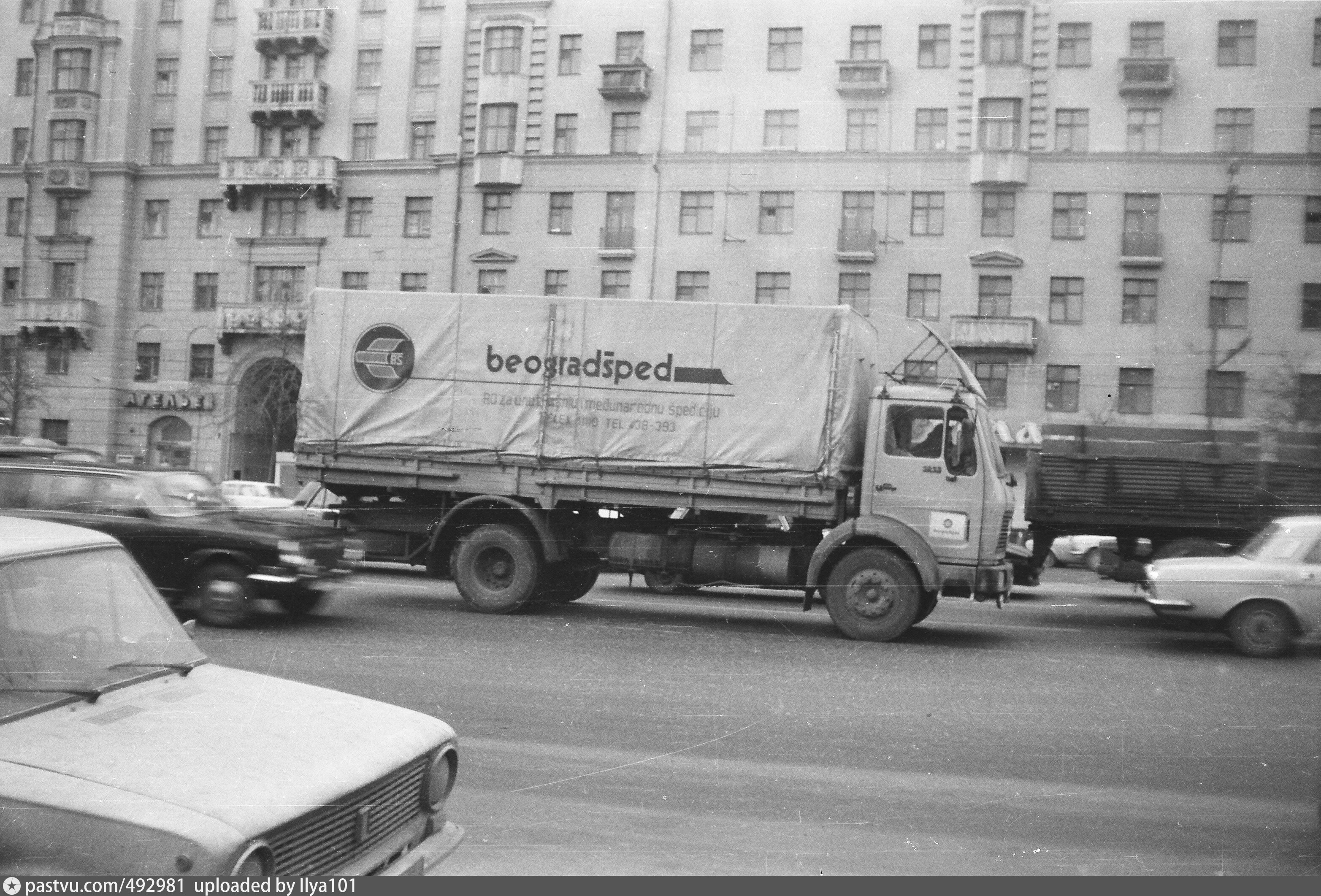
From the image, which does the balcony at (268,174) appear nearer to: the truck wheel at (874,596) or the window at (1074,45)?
the window at (1074,45)

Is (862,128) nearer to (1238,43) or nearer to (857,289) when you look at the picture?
(857,289)

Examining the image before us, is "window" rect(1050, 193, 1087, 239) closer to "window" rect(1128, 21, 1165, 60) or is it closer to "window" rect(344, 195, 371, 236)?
"window" rect(1128, 21, 1165, 60)

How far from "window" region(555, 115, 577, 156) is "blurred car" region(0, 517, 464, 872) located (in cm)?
2271

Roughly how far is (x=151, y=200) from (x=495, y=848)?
19.9 meters

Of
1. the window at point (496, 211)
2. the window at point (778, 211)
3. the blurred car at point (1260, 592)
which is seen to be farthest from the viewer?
the window at point (496, 211)

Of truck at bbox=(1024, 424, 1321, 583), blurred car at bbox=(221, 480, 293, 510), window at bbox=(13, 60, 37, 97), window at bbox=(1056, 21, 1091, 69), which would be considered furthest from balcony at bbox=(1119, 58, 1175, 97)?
window at bbox=(13, 60, 37, 97)

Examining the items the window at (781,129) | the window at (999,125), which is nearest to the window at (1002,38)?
the window at (999,125)

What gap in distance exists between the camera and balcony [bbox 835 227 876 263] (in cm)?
2636

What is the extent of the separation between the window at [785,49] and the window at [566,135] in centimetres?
549

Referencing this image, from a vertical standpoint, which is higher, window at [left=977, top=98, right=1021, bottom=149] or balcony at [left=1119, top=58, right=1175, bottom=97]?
balcony at [left=1119, top=58, right=1175, bottom=97]

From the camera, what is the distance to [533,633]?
38.2 feet

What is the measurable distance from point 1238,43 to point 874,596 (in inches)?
490

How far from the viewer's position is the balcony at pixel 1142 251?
24344mm

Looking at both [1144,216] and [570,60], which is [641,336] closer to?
[570,60]
